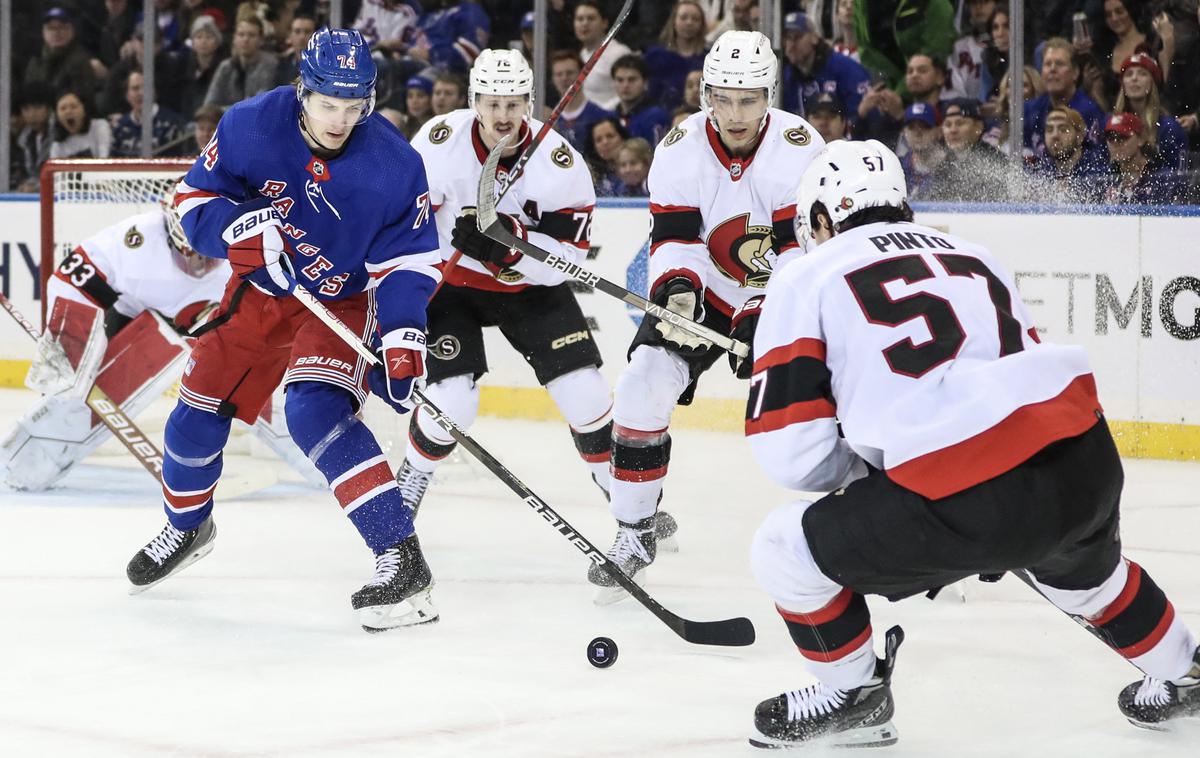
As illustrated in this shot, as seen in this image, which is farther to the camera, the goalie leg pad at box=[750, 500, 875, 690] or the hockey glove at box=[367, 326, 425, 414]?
the hockey glove at box=[367, 326, 425, 414]

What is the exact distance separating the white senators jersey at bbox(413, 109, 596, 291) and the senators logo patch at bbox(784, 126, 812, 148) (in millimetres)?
477

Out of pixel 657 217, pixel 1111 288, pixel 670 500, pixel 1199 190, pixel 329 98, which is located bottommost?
pixel 670 500

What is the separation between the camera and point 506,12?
6.52 meters

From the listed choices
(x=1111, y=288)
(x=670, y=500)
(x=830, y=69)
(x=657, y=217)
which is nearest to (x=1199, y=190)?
(x=1111, y=288)

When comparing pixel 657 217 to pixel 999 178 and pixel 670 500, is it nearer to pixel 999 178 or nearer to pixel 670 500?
pixel 670 500

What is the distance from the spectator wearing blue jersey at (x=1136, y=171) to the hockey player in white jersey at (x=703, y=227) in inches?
79.3

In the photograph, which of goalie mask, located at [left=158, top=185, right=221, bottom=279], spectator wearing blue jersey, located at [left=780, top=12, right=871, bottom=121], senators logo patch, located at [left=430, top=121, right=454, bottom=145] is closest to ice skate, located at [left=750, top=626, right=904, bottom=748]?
senators logo patch, located at [left=430, top=121, right=454, bottom=145]

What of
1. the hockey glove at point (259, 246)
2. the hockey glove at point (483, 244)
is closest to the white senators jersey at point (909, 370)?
the hockey glove at point (259, 246)

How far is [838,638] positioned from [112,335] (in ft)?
9.39

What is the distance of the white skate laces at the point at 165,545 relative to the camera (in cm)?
312

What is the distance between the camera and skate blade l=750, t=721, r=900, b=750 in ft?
7.22

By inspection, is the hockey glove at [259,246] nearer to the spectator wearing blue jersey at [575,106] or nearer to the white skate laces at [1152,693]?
the white skate laces at [1152,693]

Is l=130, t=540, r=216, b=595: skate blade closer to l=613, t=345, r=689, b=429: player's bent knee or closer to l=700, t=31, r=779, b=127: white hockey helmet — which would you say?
l=613, t=345, r=689, b=429: player's bent knee

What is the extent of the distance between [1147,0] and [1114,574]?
11.3 feet
